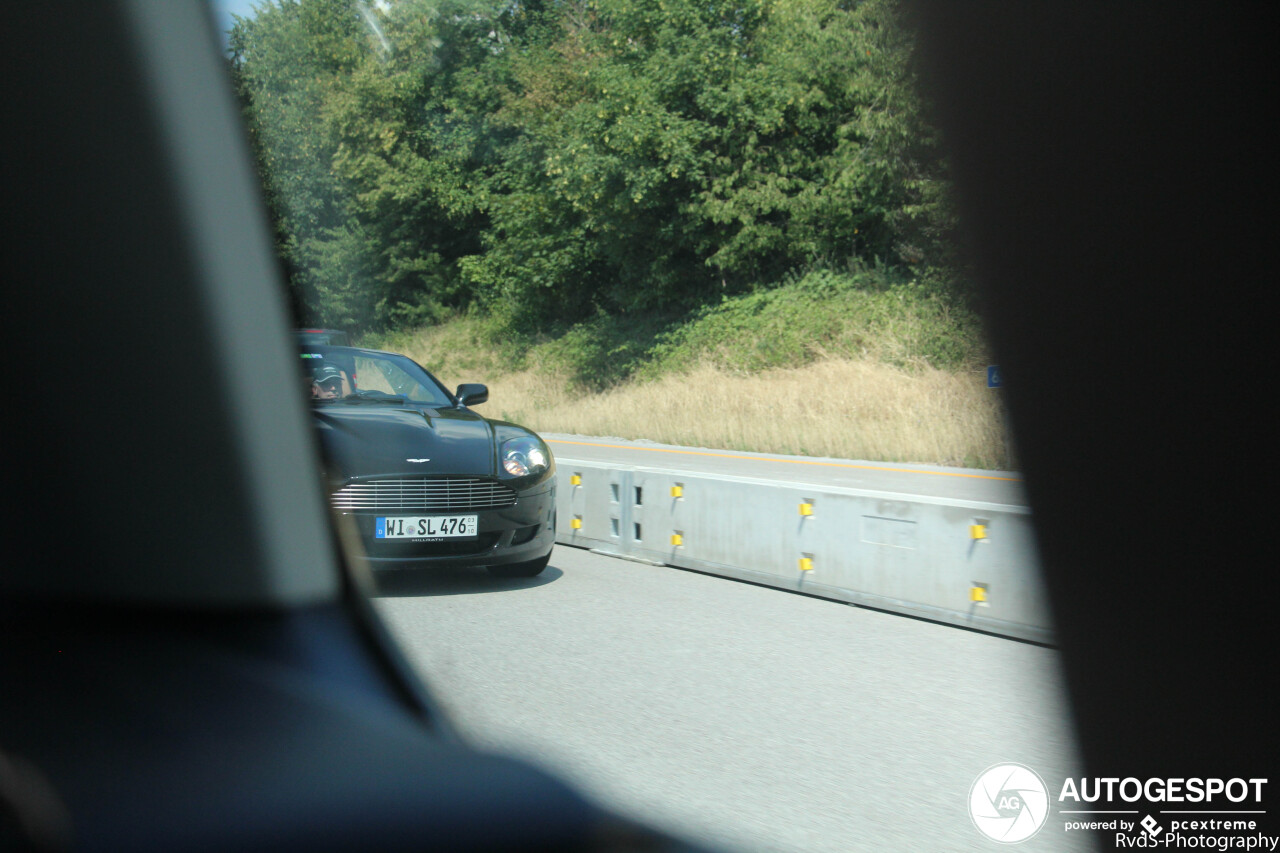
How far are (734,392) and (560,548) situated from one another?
1517cm

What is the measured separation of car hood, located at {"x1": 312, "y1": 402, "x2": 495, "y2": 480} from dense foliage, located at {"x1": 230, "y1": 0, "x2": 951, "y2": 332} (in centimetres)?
1256

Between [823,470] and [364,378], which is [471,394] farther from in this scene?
[823,470]

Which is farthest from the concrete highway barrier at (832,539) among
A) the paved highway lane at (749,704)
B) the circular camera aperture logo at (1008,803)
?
the circular camera aperture logo at (1008,803)

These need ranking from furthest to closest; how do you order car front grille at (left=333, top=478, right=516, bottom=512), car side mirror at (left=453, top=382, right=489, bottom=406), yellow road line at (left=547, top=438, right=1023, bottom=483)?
yellow road line at (left=547, top=438, right=1023, bottom=483) < car side mirror at (left=453, top=382, right=489, bottom=406) < car front grille at (left=333, top=478, right=516, bottom=512)

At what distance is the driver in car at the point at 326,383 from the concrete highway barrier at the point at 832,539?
2.36m

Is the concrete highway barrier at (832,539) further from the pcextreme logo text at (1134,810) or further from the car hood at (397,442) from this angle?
the pcextreme logo text at (1134,810)

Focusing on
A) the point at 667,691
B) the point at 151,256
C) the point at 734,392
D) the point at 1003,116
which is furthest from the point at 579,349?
the point at 151,256

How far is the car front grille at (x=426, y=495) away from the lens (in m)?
6.67

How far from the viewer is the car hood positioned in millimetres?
6742

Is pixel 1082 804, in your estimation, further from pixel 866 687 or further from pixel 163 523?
pixel 163 523

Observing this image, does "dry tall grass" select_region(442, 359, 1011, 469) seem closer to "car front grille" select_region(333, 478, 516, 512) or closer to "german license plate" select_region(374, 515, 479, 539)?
"car front grille" select_region(333, 478, 516, 512)

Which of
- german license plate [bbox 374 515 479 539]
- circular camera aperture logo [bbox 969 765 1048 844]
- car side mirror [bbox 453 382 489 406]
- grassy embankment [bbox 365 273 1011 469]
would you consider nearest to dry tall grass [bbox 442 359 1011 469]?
grassy embankment [bbox 365 273 1011 469]

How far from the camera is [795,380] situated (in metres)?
23.7

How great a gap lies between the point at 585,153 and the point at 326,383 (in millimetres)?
23138
